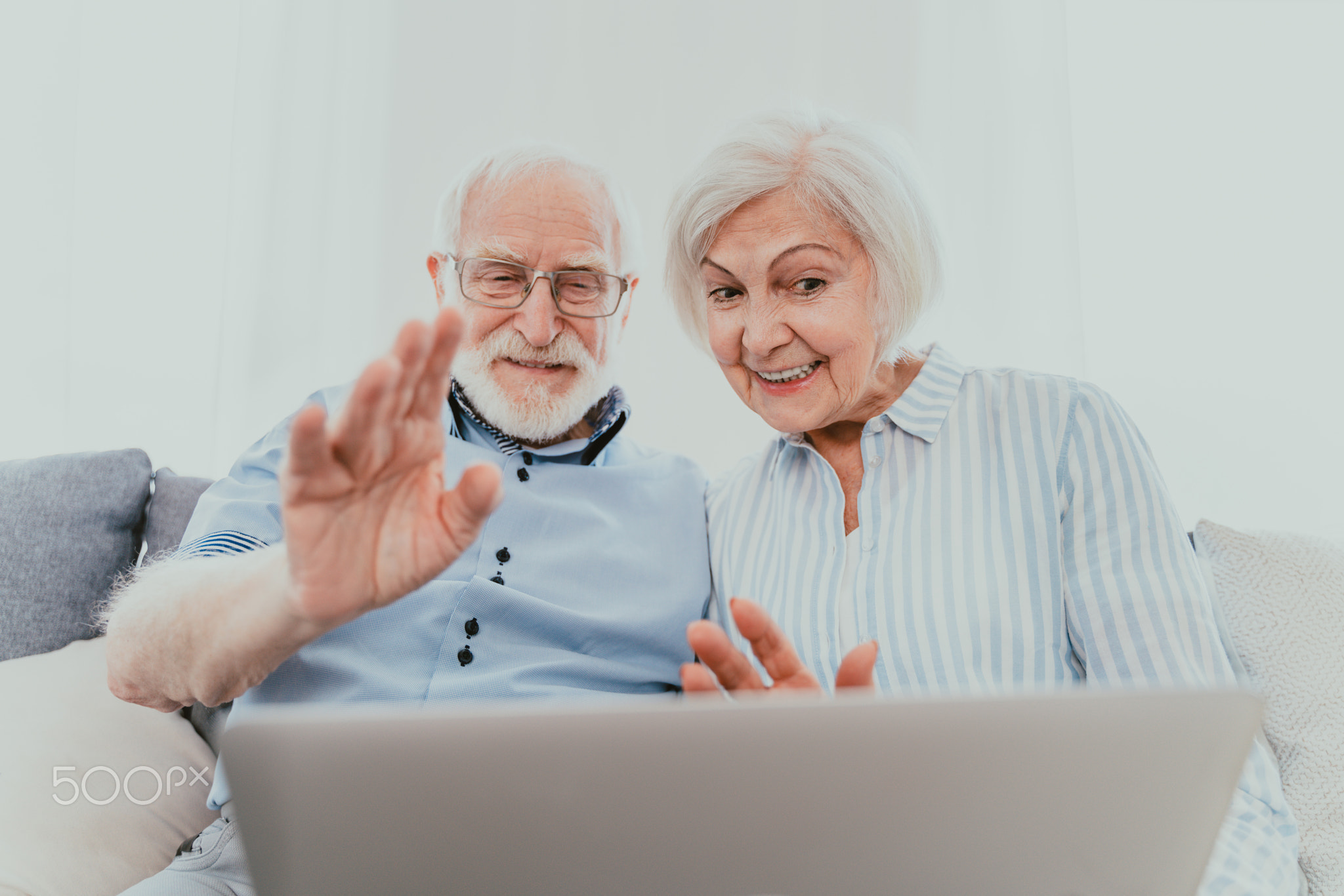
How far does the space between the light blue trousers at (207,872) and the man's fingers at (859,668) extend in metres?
0.81

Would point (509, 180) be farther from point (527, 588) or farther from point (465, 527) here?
point (465, 527)

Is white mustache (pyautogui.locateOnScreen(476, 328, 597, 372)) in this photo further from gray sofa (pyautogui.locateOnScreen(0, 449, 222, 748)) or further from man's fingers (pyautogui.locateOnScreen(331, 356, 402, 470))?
man's fingers (pyautogui.locateOnScreen(331, 356, 402, 470))

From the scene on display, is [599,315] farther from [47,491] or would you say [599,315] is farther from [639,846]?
[639,846]

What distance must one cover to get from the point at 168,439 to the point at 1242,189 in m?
3.02

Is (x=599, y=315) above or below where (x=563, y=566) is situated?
above

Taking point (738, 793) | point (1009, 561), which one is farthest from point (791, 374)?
point (738, 793)

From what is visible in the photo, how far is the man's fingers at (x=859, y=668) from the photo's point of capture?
82 centimetres

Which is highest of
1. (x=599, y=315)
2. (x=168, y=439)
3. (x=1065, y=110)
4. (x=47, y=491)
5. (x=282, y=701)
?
(x=1065, y=110)

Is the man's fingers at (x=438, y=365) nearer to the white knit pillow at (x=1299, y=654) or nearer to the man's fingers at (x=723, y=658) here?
the man's fingers at (x=723, y=658)

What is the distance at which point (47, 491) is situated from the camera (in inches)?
62.1

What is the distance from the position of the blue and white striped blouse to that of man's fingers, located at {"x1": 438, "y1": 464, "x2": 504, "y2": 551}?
65 centimetres

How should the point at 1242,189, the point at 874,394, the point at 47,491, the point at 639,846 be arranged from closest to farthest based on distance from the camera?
1. the point at 639,846
2. the point at 874,394
3. the point at 47,491
4. the point at 1242,189

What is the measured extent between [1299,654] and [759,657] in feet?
3.35

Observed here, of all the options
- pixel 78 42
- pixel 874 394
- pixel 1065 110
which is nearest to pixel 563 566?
pixel 874 394
